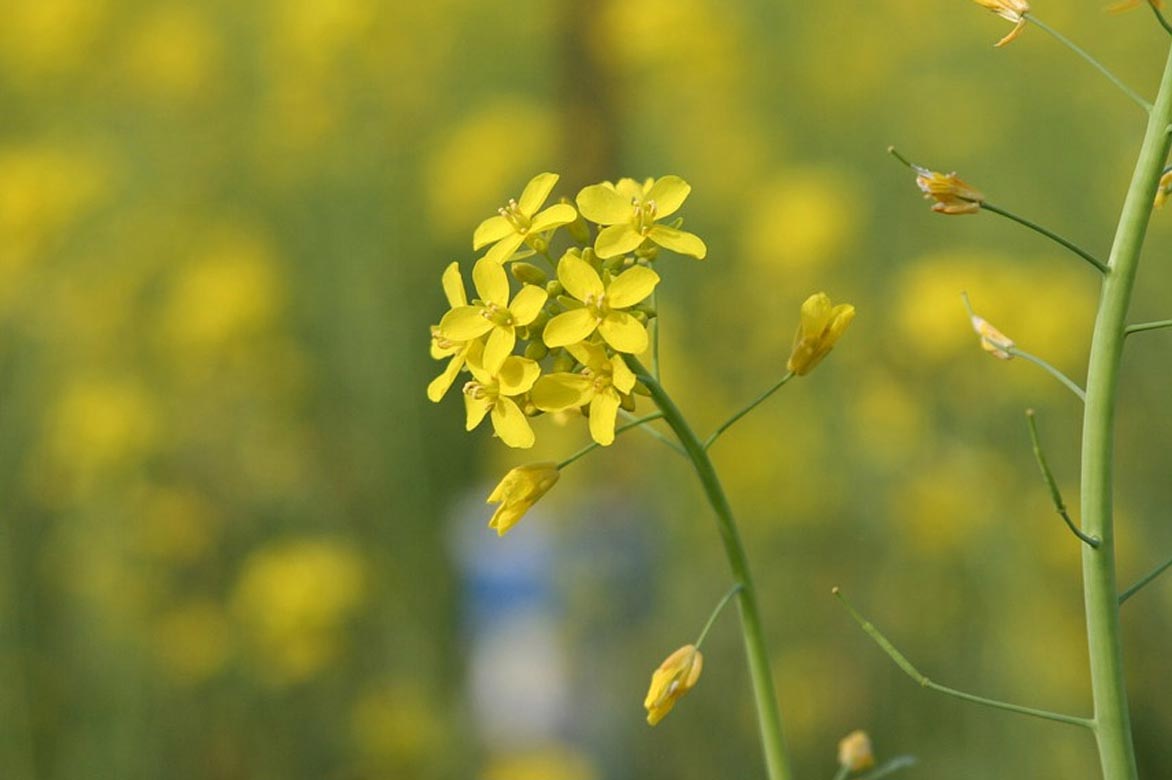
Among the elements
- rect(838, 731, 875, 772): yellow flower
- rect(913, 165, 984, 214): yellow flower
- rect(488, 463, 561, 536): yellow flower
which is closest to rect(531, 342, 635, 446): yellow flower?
rect(488, 463, 561, 536): yellow flower

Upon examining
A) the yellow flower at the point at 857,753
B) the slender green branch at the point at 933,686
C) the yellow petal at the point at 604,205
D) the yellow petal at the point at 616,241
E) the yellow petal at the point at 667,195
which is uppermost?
the yellow petal at the point at 604,205

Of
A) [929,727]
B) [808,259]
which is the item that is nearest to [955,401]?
[929,727]

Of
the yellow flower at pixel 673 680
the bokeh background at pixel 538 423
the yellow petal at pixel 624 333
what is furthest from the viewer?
the bokeh background at pixel 538 423

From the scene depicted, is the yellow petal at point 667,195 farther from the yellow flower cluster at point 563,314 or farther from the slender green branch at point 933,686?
the slender green branch at point 933,686

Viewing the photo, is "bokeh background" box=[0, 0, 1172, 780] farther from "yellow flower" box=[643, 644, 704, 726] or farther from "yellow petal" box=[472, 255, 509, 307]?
"yellow petal" box=[472, 255, 509, 307]

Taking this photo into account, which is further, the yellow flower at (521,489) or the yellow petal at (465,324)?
the yellow flower at (521,489)

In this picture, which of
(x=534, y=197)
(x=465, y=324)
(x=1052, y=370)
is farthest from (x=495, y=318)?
(x=1052, y=370)

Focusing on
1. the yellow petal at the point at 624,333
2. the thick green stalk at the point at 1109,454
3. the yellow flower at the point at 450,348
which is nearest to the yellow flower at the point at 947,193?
the thick green stalk at the point at 1109,454
